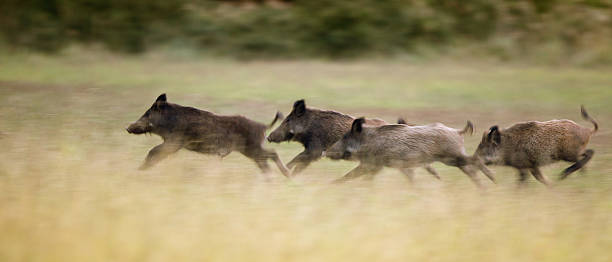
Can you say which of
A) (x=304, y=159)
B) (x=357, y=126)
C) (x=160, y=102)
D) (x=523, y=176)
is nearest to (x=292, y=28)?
(x=304, y=159)

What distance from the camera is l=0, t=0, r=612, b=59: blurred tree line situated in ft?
71.5

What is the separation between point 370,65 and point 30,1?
8.40 metres

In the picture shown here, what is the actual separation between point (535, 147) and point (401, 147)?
1331mm

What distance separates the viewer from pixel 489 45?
22.4 meters

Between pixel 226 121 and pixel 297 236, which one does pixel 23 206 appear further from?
pixel 226 121

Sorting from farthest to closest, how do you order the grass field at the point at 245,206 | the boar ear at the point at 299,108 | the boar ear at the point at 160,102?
the boar ear at the point at 299,108
the boar ear at the point at 160,102
the grass field at the point at 245,206

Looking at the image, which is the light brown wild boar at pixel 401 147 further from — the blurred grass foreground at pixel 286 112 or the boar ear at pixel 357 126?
the blurred grass foreground at pixel 286 112

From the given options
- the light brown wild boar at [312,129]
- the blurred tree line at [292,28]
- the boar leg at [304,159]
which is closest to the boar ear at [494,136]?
the light brown wild boar at [312,129]

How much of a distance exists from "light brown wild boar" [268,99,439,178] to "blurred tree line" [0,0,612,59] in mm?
13029

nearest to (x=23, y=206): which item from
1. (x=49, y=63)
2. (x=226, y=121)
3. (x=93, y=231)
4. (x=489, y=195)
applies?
(x=93, y=231)

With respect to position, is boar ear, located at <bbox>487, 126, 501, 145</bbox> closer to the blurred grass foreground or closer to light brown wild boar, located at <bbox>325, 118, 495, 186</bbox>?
light brown wild boar, located at <bbox>325, 118, 495, 186</bbox>

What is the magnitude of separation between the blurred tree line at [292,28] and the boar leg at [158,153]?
13.5 meters

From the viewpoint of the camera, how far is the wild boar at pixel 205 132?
326 inches

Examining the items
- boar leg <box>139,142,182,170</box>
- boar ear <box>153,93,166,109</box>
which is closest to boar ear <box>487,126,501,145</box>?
boar leg <box>139,142,182,170</box>
